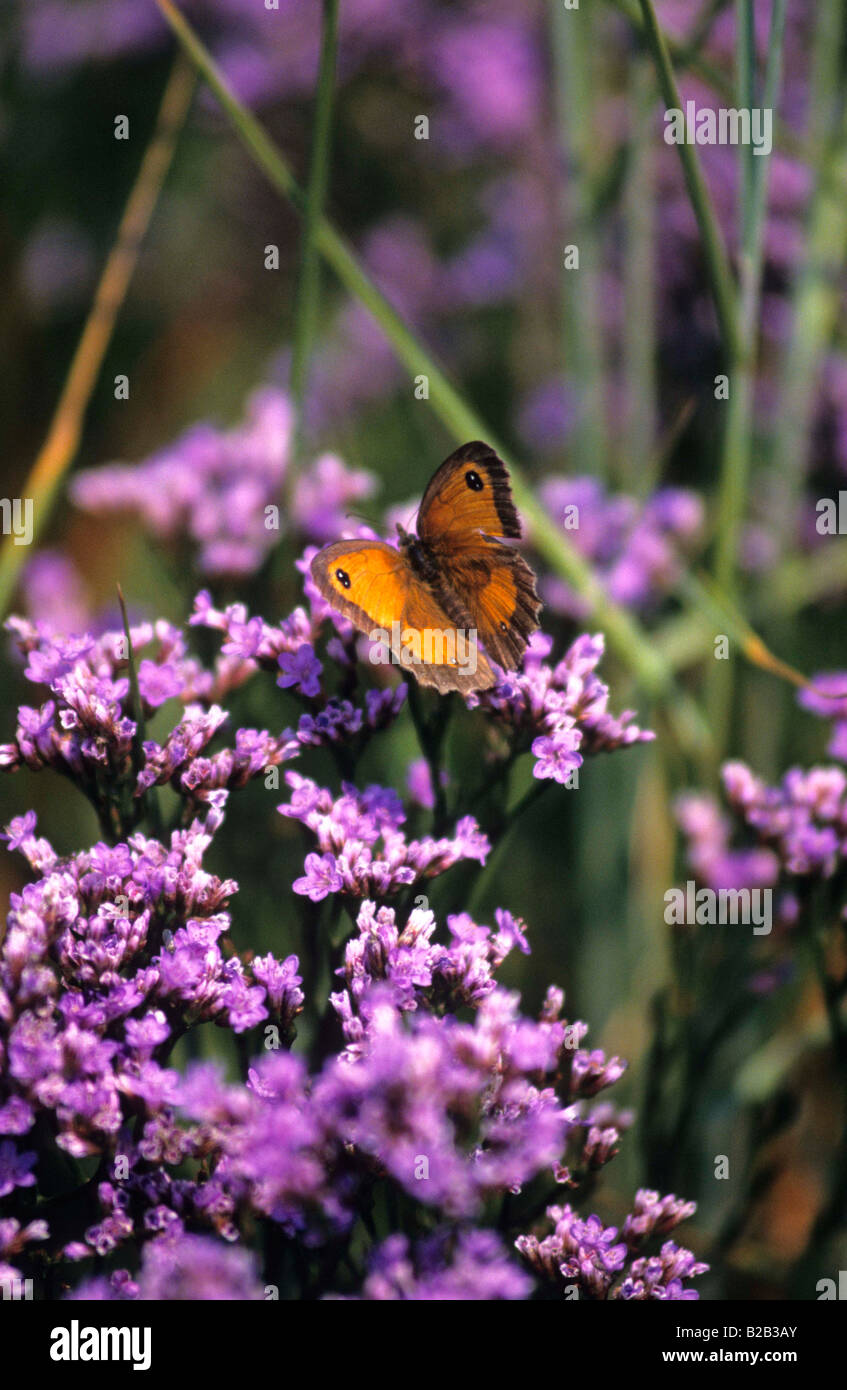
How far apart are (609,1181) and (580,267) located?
66.8 inches

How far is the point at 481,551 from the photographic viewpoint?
1468 millimetres

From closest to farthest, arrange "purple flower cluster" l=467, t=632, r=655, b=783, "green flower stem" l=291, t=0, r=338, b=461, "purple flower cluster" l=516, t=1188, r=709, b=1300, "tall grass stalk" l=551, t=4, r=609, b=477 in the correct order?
"purple flower cluster" l=516, t=1188, r=709, b=1300 < "purple flower cluster" l=467, t=632, r=655, b=783 < "green flower stem" l=291, t=0, r=338, b=461 < "tall grass stalk" l=551, t=4, r=609, b=477

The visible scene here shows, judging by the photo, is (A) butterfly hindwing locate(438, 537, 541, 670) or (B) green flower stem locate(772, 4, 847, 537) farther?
(B) green flower stem locate(772, 4, 847, 537)

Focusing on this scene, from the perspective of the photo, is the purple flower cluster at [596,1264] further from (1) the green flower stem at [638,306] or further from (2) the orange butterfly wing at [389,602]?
(1) the green flower stem at [638,306]

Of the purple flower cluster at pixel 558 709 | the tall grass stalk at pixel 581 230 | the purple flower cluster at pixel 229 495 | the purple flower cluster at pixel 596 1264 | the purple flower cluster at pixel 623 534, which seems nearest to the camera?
the purple flower cluster at pixel 596 1264

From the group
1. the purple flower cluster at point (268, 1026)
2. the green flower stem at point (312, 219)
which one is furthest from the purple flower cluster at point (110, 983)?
the green flower stem at point (312, 219)

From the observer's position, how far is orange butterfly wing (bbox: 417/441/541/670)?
1.38 meters

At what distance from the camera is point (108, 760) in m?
1.29

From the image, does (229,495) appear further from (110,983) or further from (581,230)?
(110,983)

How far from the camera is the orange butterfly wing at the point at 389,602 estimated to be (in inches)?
52.0

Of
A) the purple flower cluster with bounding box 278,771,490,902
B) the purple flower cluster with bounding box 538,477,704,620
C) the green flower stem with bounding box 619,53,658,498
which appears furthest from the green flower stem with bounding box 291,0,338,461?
the green flower stem with bounding box 619,53,658,498

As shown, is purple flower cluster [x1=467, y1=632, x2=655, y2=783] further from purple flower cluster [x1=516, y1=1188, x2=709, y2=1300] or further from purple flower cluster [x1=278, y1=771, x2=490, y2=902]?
purple flower cluster [x1=516, y1=1188, x2=709, y2=1300]

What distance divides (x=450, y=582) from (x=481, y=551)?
0.06 metres

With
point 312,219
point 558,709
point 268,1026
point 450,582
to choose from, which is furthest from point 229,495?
point 268,1026
